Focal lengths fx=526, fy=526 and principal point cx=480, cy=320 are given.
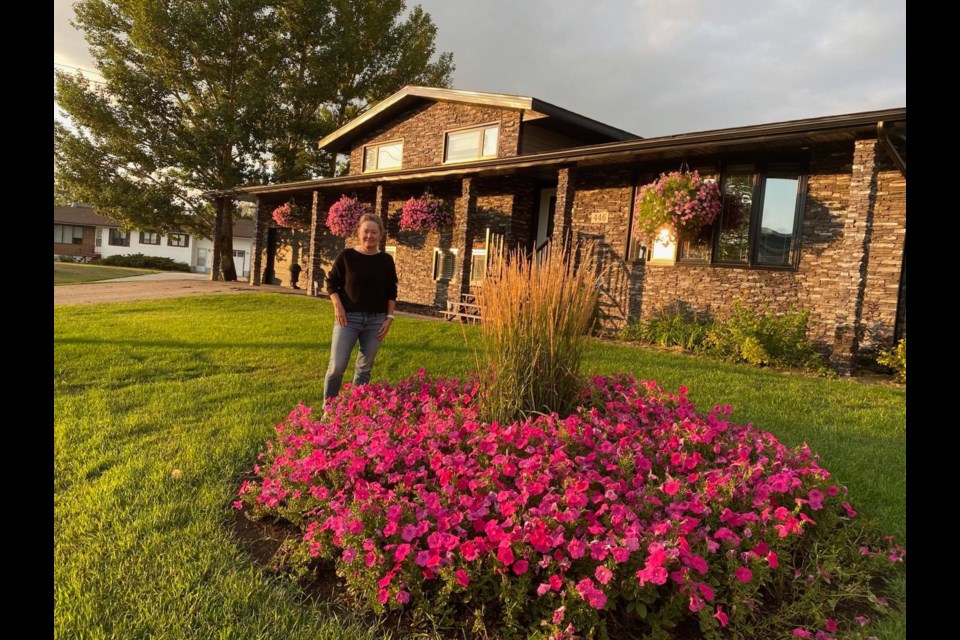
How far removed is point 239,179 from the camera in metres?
22.1

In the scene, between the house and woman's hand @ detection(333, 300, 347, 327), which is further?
the house

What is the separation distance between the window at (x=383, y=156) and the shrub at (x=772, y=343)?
464 inches

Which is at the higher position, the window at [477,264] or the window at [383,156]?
the window at [383,156]

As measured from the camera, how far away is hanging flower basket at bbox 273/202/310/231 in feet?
60.5

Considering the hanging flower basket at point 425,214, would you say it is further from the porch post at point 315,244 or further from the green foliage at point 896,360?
the green foliage at point 896,360

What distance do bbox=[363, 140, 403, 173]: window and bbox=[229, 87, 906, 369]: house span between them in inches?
6.2

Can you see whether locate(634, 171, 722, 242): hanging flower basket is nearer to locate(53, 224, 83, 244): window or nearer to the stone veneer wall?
the stone veneer wall

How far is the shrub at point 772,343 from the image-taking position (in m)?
7.84

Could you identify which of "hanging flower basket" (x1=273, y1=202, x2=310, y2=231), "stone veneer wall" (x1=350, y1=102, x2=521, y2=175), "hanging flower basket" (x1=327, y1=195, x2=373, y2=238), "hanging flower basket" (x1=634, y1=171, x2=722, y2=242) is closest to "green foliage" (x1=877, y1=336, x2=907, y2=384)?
"hanging flower basket" (x1=634, y1=171, x2=722, y2=242)

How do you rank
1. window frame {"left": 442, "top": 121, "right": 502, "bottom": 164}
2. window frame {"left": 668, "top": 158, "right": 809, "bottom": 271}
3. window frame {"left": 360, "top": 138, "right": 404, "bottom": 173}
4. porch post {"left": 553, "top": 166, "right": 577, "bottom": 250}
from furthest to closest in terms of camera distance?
window frame {"left": 360, "top": 138, "right": 404, "bottom": 173} → window frame {"left": 442, "top": 121, "right": 502, "bottom": 164} → porch post {"left": 553, "top": 166, "right": 577, "bottom": 250} → window frame {"left": 668, "top": 158, "right": 809, "bottom": 271}

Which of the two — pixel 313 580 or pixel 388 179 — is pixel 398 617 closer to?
pixel 313 580

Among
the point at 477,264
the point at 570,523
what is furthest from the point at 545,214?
the point at 570,523

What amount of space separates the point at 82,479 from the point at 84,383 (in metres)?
2.93

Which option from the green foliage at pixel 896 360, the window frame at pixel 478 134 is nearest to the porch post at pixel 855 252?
the green foliage at pixel 896 360
